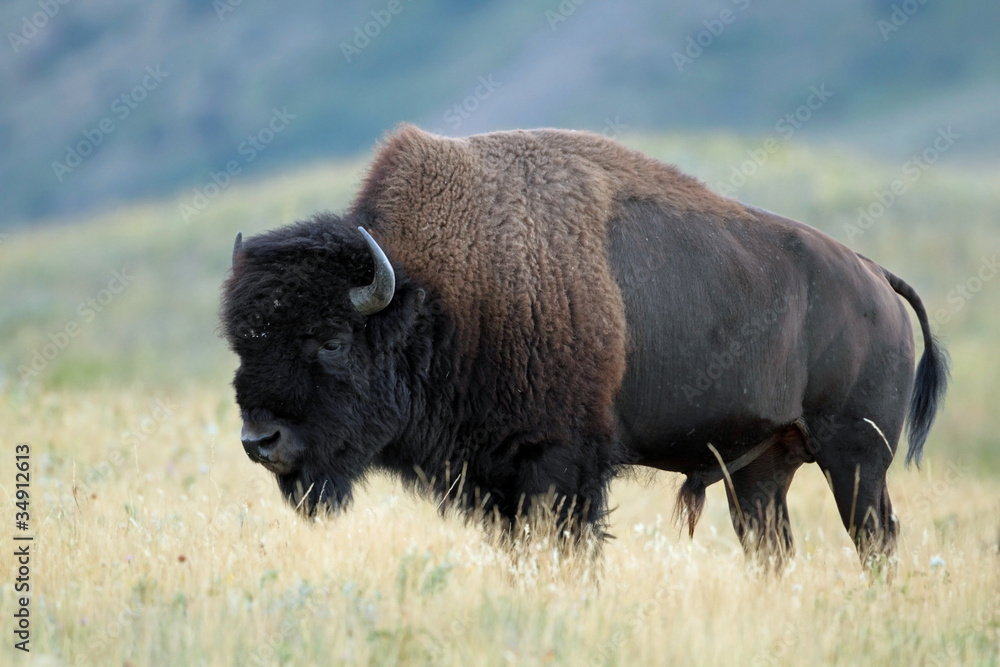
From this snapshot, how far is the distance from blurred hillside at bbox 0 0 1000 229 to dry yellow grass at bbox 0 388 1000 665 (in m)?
104

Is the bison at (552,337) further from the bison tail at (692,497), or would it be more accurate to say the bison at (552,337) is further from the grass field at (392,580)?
the grass field at (392,580)

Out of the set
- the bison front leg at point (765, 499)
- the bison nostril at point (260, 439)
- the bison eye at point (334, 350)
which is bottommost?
Result: the bison front leg at point (765, 499)

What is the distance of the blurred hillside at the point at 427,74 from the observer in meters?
119

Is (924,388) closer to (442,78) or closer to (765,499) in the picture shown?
(765,499)

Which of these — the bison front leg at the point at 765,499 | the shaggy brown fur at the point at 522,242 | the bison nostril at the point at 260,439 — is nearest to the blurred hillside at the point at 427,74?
the bison front leg at the point at 765,499

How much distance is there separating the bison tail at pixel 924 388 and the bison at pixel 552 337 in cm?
37

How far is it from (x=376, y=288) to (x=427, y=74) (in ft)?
460

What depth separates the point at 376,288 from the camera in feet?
16.6

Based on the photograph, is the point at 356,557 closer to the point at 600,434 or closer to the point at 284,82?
the point at 600,434

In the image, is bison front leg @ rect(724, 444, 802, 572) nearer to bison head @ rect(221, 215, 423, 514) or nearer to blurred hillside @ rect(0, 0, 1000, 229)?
bison head @ rect(221, 215, 423, 514)

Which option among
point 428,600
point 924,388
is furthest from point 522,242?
point 924,388

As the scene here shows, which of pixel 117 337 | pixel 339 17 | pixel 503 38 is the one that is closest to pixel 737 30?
pixel 503 38

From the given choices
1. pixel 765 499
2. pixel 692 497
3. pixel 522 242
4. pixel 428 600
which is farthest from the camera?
pixel 765 499

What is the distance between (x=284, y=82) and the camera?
140 meters
